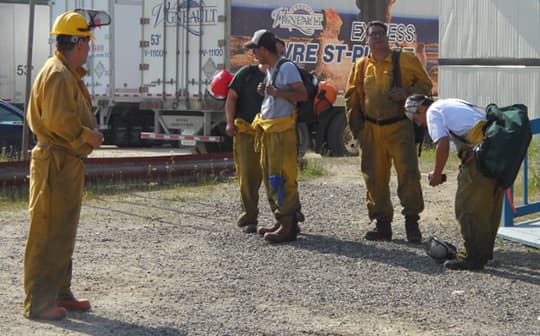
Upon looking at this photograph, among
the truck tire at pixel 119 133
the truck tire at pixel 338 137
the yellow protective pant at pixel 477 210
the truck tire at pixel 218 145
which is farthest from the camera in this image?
the truck tire at pixel 119 133

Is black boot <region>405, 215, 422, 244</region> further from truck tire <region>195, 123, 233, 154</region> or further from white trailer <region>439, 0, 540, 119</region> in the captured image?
truck tire <region>195, 123, 233, 154</region>

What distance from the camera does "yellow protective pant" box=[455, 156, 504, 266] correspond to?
27.2ft

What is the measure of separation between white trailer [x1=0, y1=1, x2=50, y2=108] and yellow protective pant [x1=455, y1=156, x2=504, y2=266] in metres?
18.8

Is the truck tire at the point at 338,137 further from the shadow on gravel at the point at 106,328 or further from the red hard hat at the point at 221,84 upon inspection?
the shadow on gravel at the point at 106,328

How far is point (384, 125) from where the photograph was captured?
9547 millimetres

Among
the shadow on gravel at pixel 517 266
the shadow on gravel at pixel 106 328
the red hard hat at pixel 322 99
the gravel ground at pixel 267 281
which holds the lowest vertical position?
the shadow on gravel at pixel 106 328

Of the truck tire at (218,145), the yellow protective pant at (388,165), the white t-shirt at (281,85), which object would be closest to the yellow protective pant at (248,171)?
the white t-shirt at (281,85)

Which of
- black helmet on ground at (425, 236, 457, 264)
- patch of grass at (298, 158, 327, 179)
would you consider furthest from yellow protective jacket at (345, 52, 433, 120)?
patch of grass at (298, 158, 327, 179)

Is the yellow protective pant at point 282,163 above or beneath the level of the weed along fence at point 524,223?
above

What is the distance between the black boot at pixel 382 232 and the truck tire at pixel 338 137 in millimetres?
9528

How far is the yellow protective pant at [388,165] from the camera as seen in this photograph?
31.3 ft

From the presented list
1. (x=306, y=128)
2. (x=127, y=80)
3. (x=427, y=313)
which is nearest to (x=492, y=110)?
(x=427, y=313)

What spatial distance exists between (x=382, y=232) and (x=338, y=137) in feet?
31.7

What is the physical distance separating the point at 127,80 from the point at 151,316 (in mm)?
14362
